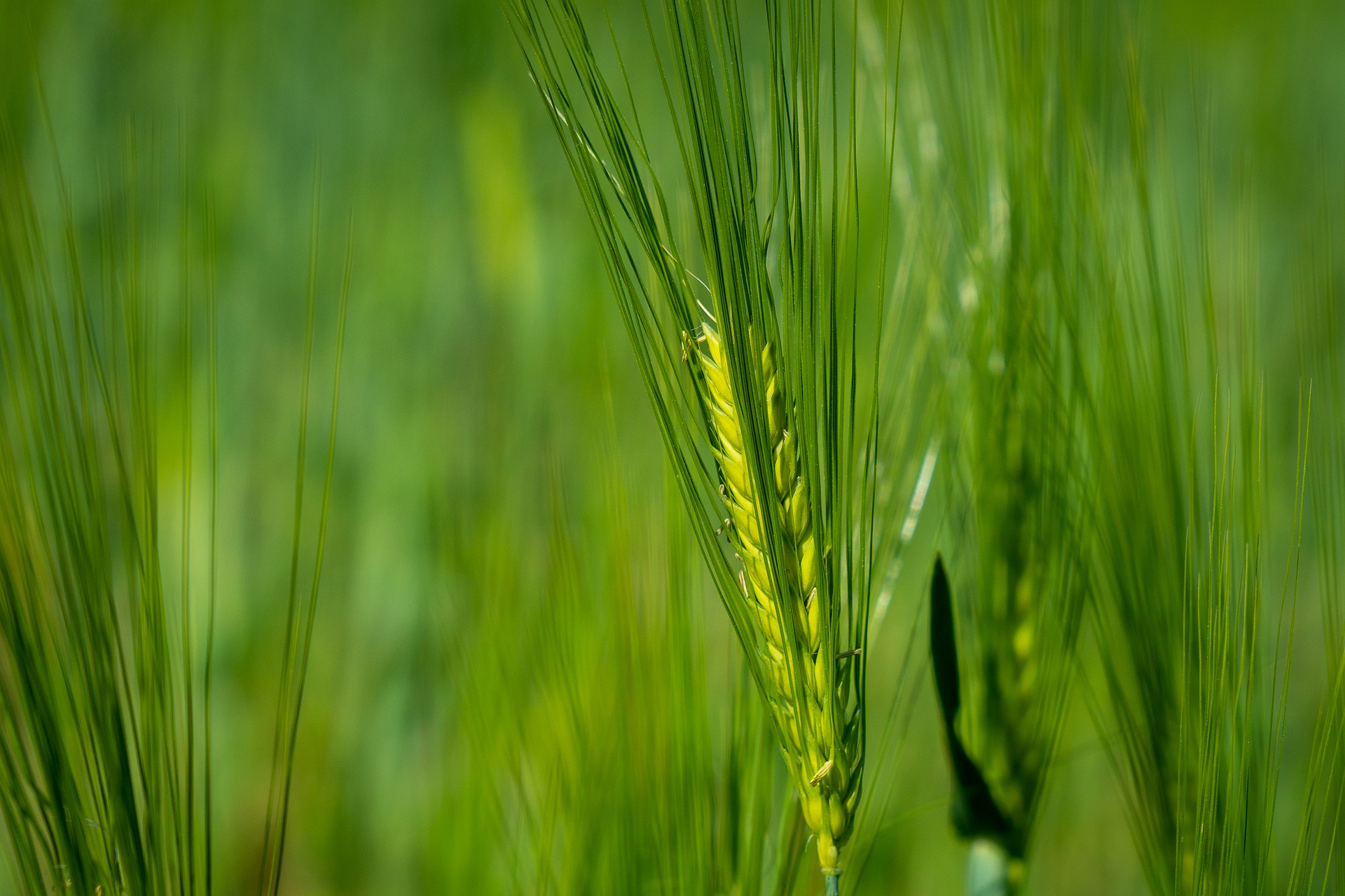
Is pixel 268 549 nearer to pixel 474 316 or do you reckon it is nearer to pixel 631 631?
pixel 474 316

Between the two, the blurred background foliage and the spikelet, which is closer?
the spikelet

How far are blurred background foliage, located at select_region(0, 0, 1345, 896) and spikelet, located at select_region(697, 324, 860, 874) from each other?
153 mm

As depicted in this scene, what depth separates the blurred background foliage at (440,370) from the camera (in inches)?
19.6

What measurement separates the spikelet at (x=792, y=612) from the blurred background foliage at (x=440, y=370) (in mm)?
153

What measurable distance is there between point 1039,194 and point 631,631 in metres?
0.20

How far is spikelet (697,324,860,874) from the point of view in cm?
20

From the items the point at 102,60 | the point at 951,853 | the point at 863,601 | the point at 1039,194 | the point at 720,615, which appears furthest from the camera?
the point at 102,60

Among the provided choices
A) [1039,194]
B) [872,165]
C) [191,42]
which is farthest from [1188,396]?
[191,42]

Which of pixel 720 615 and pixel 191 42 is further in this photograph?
pixel 191 42

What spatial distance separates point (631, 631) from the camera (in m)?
0.32

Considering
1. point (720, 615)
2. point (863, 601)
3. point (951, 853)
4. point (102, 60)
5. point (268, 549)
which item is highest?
point (102, 60)

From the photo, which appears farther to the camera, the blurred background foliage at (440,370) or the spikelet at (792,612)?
the blurred background foliage at (440,370)

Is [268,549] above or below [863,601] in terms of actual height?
below

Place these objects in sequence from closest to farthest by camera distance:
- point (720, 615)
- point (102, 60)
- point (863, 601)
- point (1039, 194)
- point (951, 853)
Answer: point (863, 601) < point (1039, 194) < point (951, 853) < point (720, 615) < point (102, 60)
